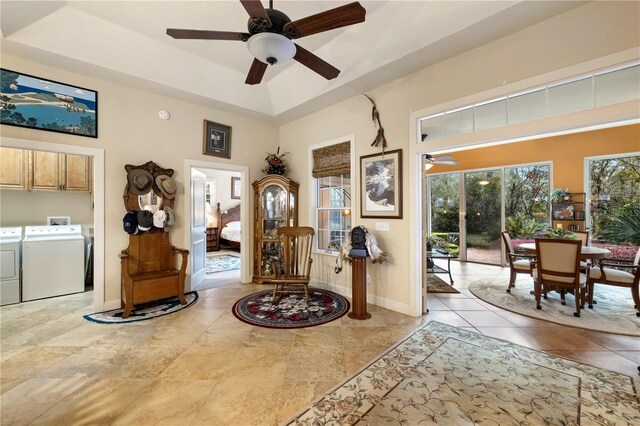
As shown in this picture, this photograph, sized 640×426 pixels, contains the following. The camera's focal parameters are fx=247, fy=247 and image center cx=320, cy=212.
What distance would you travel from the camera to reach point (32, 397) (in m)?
1.76

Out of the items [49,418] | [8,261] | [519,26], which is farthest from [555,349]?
[8,261]

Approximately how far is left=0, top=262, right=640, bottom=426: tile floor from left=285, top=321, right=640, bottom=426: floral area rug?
0.60ft

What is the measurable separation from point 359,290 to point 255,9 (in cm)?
291

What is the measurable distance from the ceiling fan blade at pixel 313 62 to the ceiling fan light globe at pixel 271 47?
157 millimetres

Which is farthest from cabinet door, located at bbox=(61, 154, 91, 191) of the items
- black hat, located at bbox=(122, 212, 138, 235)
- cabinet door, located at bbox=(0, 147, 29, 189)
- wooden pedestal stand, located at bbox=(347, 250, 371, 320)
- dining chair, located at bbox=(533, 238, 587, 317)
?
dining chair, located at bbox=(533, 238, 587, 317)

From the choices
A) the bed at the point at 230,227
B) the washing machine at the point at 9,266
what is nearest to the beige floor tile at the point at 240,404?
the washing machine at the point at 9,266

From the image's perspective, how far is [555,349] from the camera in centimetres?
237

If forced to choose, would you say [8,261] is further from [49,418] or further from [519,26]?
[519,26]

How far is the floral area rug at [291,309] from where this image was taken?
2971 mm

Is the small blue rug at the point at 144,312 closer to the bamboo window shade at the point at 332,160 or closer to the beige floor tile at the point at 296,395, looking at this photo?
the beige floor tile at the point at 296,395

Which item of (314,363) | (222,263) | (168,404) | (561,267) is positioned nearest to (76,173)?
(222,263)

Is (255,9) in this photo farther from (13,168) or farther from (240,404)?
(13,168)

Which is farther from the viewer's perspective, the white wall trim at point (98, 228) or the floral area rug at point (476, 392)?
the white wall trim at point (98, 228)

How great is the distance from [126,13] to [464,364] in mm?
4946
